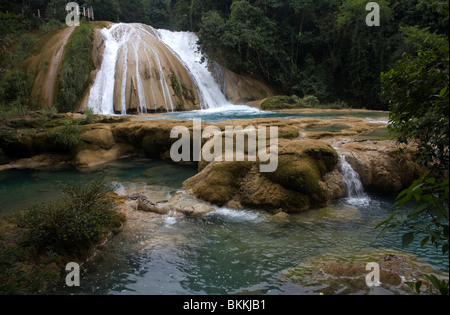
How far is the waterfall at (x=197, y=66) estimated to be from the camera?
71.1 ft

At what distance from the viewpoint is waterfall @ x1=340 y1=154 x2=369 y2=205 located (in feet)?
24.3

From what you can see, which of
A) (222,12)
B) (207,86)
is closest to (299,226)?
(207,86)

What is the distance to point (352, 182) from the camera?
24.7ft

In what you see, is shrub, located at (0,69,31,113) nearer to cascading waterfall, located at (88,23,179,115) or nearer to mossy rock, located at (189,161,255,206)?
cascading waterfall, located at (88,23,179,115)

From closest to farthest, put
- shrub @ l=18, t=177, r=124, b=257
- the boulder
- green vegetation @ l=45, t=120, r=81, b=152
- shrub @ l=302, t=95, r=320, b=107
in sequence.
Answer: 1. shrub @ l=18, t=177, r=124, b=257
2. the boulder
3. green vegetation @ l=45, t=120, r=81, b=152
4. shrub @ l=302, t=95, r=320, b=107

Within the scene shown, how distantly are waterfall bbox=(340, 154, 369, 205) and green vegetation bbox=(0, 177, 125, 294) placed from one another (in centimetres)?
508

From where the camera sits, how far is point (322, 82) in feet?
81.0

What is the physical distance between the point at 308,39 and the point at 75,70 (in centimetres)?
1659

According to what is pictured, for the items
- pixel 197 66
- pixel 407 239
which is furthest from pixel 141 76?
pixel 407 239

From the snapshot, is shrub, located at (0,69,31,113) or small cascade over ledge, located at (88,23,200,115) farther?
small cascade over ledge, located at (88,23,200,115)

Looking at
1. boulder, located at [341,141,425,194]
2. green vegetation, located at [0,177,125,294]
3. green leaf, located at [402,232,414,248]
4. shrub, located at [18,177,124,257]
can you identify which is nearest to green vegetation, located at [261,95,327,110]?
boulder, located at [341,141,425,194]

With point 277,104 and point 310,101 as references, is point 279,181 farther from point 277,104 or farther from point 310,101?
point 310,101

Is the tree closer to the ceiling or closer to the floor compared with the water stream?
closer to the ceiling

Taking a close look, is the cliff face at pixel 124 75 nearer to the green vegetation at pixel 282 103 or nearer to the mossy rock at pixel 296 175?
the green vegetation at pixel 282 103
